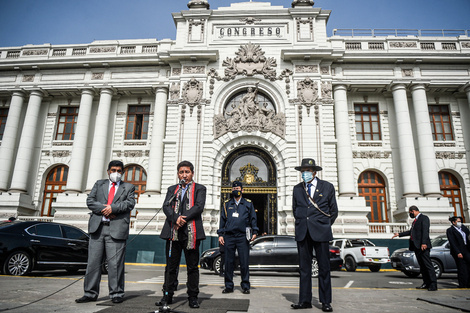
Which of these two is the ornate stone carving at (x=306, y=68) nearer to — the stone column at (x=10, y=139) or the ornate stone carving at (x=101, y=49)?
the ornate stone carving at (x=101, y=49)

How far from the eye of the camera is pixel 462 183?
20.6 m

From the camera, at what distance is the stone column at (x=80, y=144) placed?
2036 cm

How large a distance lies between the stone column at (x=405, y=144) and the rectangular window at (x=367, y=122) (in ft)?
4.80

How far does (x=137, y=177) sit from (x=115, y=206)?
56.0 feet

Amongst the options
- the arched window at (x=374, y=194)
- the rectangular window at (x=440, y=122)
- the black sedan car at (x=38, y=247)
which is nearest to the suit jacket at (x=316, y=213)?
the black sedan car at (x=38, y=247)

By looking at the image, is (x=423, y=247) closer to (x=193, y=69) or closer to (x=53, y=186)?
(x=193, y=69)

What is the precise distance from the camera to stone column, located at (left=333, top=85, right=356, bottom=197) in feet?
61.8

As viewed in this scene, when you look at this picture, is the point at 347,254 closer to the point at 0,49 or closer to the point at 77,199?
the point at 77,199

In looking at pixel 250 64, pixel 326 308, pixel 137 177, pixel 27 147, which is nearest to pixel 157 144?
pixel 137 177

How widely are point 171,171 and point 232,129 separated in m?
4.42

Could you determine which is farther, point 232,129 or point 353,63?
point 353,63

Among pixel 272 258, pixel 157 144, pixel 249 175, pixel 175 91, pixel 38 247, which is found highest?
pixel 175 91

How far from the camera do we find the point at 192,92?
20062 mm

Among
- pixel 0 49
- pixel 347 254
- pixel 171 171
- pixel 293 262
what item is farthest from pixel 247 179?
pixel 0 49
